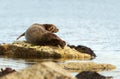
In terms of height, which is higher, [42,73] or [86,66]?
[42,73]

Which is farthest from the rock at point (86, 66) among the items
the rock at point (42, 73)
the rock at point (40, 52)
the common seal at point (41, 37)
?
the rock at point (42, 73)

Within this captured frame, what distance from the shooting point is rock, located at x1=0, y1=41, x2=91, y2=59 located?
29.4 metres

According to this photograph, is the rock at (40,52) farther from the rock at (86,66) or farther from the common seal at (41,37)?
the rock at (86,66)

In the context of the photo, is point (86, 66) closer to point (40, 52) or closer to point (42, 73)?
point (40, 52)

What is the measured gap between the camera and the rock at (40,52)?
29.4 m

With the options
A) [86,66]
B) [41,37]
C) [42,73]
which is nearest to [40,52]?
[41,37]

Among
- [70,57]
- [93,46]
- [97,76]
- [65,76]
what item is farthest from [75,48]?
[65,76]

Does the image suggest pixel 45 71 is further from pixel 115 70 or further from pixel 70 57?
pixel 70 57

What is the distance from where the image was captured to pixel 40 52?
29438 mm

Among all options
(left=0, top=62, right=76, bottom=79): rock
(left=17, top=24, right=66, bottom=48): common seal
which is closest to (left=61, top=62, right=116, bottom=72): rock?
(left=17, top=24, right=66, bottom=48): common seal

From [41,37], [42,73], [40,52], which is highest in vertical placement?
[41,37]

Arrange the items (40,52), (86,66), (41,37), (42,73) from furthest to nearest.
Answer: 1. (41,37)
2. (40,52)
3. (86,66)
4. (42,73)

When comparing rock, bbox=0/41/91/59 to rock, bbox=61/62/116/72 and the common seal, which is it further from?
rock, bbox=61/62/116/72

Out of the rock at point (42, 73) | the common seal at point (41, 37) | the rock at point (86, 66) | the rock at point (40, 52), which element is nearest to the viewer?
the rock at point (42, 73)
